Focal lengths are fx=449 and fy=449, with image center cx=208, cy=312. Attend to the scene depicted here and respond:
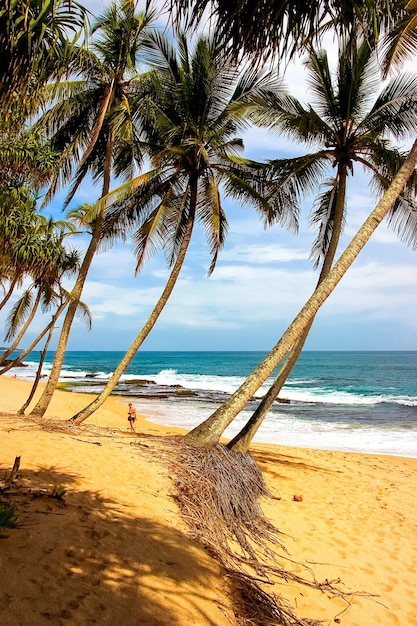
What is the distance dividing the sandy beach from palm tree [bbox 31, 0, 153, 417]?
345cm

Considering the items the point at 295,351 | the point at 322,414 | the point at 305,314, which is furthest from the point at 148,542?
the point at 322,414

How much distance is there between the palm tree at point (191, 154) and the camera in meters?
10.4

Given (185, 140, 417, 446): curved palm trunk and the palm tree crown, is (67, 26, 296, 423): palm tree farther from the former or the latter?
(185, 140, 417, 446): curved palm trunk

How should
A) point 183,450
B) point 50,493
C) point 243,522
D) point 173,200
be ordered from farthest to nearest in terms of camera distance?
1. point 173,200
2. point 183,450
3. point 243,522
4. point 50,493

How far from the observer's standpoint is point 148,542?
14.7 ft

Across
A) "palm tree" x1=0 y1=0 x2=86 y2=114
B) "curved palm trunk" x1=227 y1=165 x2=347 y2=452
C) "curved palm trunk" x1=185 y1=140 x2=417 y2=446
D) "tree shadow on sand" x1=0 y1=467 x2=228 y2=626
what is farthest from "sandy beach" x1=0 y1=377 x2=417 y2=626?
"palm tree" x1=0 y1=0 x2=86 y2=114

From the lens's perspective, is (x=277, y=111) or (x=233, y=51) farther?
(x=277, y=111)

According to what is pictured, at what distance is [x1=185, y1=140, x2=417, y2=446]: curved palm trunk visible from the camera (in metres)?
7.31

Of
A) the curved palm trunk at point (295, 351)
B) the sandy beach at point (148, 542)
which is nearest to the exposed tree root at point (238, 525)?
the sandy beach at point (148, 542)

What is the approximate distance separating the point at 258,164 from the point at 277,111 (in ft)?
3.86

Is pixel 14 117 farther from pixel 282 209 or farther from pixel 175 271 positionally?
pixel 282 209

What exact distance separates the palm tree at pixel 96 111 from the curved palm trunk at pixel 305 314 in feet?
17.0

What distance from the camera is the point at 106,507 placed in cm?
509

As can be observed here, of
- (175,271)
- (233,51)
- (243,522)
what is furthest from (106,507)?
(175,271)
